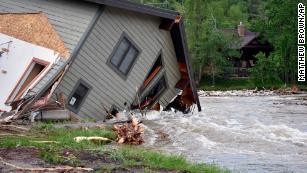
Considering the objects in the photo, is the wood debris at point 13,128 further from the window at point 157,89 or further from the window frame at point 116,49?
the window at point 157,89

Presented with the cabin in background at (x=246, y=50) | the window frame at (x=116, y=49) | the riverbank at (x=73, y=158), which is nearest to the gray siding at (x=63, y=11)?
the window frame at (x=116, y=49)

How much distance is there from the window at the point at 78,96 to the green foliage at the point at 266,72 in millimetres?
38738

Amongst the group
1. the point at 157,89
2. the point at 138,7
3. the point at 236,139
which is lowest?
the point at 236,139

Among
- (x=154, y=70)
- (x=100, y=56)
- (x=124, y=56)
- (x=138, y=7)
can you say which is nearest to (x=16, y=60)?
(x=100, y=56)

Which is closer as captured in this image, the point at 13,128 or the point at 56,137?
the point at 56,137

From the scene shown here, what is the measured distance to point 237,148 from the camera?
14.9 metres

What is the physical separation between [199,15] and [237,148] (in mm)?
51076

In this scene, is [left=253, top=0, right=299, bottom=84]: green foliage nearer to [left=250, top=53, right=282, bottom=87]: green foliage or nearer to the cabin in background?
[left=250, top=53, right=282, bottom=87]: green foliage

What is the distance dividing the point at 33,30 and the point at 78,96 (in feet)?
8.56

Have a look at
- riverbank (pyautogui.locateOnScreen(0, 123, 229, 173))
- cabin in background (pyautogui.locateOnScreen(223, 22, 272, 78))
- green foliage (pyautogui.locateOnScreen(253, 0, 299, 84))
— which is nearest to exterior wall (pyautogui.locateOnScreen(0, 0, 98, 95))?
riverbank (pyautogui.locateOnScreen(0, 123, 229, 173))

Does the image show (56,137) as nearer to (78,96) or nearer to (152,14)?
(78,96)

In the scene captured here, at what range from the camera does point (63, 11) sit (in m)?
18.7

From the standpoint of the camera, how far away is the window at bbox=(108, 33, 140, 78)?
19.8 m

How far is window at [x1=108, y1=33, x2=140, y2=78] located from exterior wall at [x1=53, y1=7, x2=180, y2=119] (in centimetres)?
19
